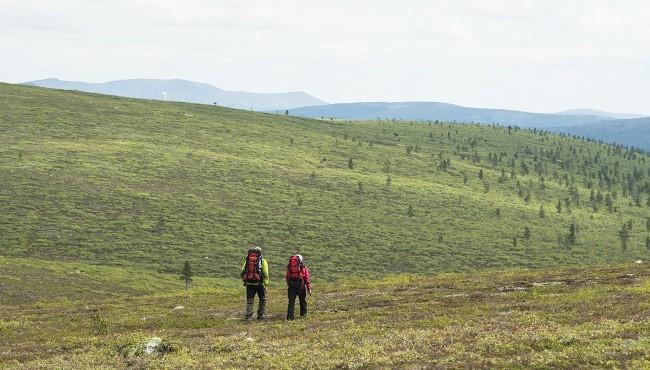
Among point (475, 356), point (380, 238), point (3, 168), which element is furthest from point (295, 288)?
point (3, 168)

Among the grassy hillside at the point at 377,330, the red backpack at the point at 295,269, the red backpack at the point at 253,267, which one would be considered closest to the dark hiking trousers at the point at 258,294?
the red backpack at the point at 253,267

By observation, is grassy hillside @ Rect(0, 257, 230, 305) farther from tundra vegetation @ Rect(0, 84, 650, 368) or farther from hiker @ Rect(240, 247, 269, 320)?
hiker @ Rect(240, 247, 269, 320)

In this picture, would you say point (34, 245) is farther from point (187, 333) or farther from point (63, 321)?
point (187, 333)

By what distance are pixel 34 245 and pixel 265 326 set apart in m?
69.7

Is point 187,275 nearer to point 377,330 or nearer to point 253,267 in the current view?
point 253,267

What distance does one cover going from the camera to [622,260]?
121 metres

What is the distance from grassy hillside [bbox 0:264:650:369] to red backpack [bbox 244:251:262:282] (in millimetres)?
1893

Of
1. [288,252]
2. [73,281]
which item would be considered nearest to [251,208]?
[288,252]

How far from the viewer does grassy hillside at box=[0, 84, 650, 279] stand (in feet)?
321

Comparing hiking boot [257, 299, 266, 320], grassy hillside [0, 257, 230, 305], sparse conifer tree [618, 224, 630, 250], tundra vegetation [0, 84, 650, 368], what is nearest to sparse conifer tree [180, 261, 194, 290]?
grassy hillside [0, 257, 230, 305]

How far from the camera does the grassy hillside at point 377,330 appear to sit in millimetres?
18125

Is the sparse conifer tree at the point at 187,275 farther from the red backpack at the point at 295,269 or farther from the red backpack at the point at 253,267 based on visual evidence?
the red backpack at the point at 295,269

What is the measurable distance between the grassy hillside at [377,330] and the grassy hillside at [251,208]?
57.1 m

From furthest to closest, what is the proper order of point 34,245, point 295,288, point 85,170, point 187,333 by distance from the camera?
point 85,170 < point 34,245 < point 295,288 < point 187,333
